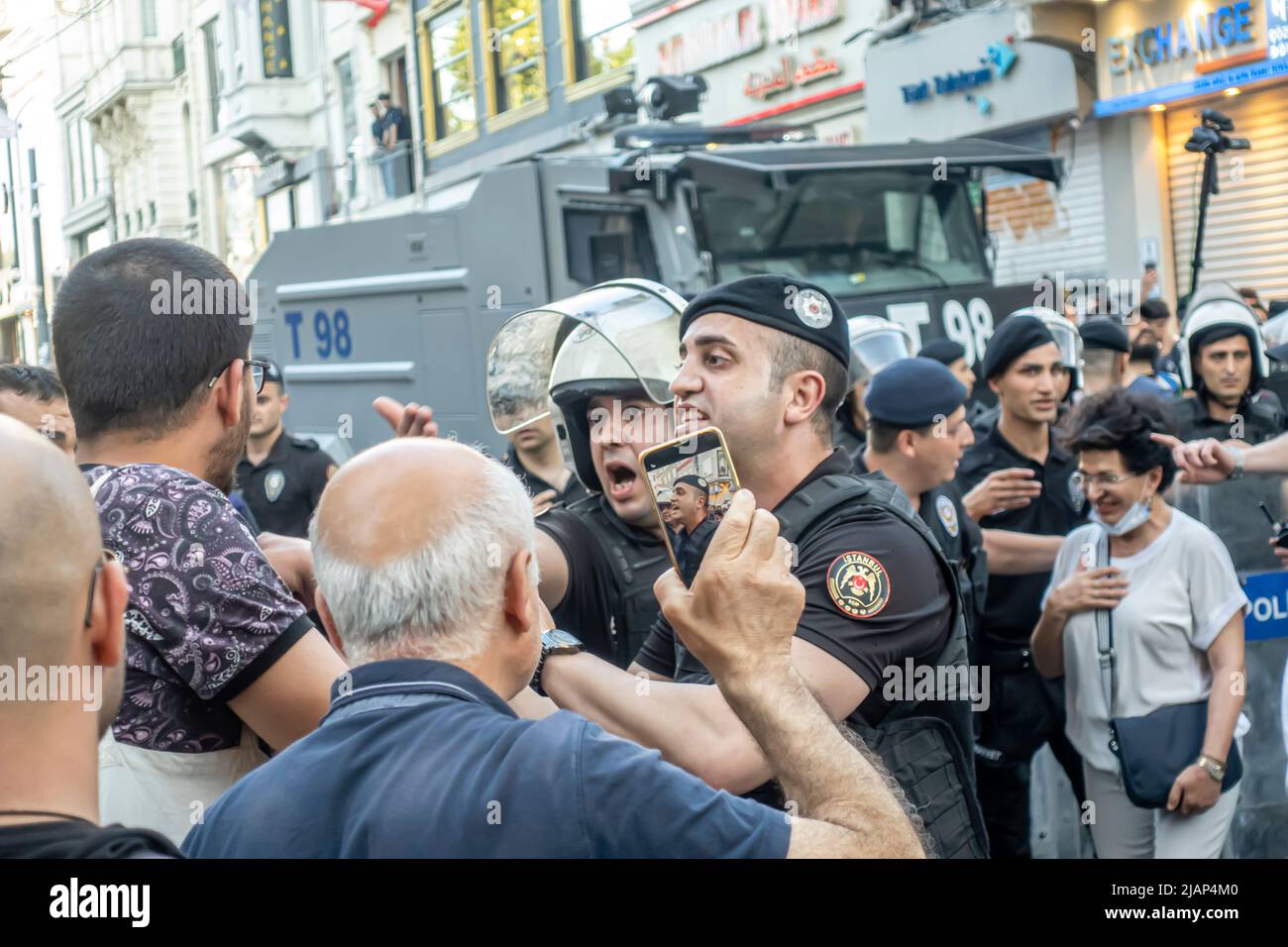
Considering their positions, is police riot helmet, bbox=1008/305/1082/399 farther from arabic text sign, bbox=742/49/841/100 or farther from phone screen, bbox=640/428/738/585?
arabic text sign, bbox=742/49/841/100

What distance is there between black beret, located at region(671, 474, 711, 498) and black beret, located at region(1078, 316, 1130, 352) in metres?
5.26

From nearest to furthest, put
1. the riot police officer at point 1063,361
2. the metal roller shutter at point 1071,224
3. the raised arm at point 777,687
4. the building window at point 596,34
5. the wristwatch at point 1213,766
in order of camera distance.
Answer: the raised arm at point 777,687
the wristwatch at point 1213,766
the riot police officer at point 1063,361
the metal roller shutter at point 1071,224
the building window at point 596,34

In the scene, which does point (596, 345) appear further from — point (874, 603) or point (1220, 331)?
point (1220, 331)

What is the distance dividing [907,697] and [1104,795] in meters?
2.28

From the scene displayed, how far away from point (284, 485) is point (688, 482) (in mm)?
5195

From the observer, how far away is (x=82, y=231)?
19.6 feet

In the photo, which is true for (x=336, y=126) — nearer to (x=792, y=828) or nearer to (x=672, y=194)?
(x=672, y=194)

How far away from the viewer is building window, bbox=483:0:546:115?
819 inches

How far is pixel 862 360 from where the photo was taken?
265 inches

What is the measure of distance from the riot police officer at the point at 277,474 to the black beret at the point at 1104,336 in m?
3.88

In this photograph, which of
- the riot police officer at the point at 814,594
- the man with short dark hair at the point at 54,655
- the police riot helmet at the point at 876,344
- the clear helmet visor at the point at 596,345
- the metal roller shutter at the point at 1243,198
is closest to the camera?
the man with short dark hair at the point at 54,655

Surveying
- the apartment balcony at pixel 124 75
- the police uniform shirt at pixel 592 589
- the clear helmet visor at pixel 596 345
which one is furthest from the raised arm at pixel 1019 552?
the apartment balcony at pixel 124 75

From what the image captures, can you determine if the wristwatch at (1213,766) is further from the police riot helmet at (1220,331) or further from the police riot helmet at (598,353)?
the police riot helmet at (598,353)

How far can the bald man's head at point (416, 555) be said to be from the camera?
66.4 inches
